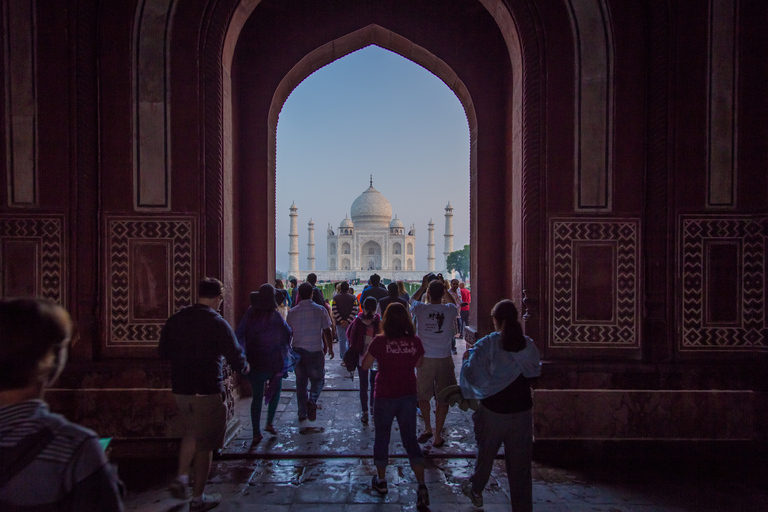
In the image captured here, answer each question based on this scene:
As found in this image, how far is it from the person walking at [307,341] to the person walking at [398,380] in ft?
5.21

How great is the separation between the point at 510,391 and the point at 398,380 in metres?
0.69

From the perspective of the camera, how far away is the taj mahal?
51.2 metres

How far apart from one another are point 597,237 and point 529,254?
22.8 inches

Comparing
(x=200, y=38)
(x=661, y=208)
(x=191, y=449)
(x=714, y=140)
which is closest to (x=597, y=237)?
(x=661, y=208)

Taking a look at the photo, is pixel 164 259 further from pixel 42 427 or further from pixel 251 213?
pixel 42 427

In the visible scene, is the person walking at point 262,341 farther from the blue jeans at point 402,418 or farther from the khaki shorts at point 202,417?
the blue jeans at point 402,418

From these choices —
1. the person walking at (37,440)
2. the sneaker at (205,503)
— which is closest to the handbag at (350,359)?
the sneaker at (205,503)

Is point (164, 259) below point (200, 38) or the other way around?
below

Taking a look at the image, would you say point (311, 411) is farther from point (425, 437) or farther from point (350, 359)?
point (425, 437)

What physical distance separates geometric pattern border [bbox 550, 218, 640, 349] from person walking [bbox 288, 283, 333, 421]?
2.07 metres

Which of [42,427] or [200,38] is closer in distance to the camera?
[42,427]

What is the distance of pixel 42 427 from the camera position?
43.2 inches

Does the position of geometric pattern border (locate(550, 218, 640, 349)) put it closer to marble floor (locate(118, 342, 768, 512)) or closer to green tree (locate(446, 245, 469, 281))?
marble floor (locate(118, 342, 768, 512))

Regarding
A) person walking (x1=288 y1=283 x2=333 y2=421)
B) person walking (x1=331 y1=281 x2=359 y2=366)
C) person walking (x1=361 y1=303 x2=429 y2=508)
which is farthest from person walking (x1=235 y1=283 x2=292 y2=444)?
person walking (x1=331 y1=281 x2=359 y2=366)
